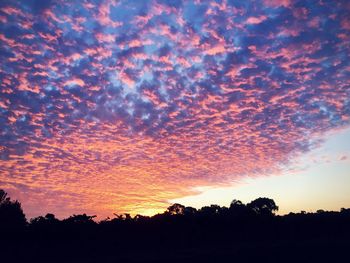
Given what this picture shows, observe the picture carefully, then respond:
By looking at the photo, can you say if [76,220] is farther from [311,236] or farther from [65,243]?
[311,236]

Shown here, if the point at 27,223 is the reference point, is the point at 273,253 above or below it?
below

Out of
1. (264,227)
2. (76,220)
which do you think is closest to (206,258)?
(264,227)

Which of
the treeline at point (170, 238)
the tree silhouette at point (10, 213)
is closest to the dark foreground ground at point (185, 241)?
the treeline at point (170, 238)

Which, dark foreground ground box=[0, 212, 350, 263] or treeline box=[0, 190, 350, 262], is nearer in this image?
dark foreground ground box=[0, 212, 350, 263]

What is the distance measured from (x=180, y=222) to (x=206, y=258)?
55.2 feet

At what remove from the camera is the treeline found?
3628 cm

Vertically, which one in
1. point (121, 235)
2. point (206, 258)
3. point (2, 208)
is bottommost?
point (206, 258)

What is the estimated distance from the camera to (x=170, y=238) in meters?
46.5

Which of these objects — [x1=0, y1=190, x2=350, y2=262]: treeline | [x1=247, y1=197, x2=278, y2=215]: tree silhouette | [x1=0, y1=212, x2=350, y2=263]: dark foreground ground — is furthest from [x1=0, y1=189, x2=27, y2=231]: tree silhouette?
[x1=247, y1=197, x2=278, y2=215]: tree silhouette

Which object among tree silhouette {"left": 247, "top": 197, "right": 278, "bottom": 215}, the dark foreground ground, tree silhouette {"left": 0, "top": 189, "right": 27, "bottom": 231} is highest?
tree silhouette {"left": 247, "top": 197, "right": 278, "bottom": 215}

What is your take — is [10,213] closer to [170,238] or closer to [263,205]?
[170,238]

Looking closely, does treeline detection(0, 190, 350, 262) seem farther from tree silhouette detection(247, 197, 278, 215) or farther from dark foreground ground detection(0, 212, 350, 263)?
tree silhouette detection(247, 197, 278, 215)

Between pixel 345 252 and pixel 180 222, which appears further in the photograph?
pixel 180 222

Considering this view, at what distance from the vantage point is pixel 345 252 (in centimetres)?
3334
